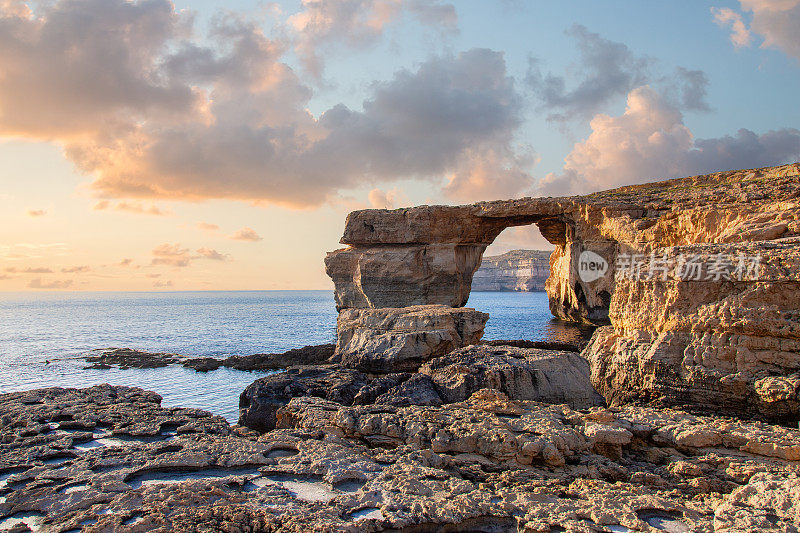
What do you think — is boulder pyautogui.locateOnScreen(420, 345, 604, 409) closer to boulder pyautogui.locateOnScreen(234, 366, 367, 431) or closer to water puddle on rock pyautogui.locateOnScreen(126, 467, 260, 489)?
boulder pyautogui.locateOnScreen(234, 366, 367, 431)

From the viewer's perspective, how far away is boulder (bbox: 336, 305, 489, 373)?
15.8 m

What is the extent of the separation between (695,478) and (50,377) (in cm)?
2837

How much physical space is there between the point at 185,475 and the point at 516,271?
152490 millimetres

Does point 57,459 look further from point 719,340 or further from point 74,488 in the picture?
point 719,340

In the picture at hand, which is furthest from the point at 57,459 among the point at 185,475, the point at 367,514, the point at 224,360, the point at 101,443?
the point at 224,360

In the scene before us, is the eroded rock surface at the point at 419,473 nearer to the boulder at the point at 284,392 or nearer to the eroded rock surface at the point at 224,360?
the boulder at the point at 284,392

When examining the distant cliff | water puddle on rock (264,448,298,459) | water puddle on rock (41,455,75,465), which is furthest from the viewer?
the distant cliff

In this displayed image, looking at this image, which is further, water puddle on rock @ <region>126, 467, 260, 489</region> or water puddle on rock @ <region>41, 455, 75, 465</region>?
water puddle on rock @ <region>41, 455, 75, 465</region>

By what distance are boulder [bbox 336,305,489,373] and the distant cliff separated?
121493 millimetres

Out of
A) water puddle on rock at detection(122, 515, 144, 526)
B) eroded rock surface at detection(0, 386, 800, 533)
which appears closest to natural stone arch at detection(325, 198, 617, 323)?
eroded rock surface at detection(0, 386, 800, 533)

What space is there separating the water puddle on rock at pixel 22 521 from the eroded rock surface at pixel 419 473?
33 millimetres

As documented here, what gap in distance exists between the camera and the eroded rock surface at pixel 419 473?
215 inches

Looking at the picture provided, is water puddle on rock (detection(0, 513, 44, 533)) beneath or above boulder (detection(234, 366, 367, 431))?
above

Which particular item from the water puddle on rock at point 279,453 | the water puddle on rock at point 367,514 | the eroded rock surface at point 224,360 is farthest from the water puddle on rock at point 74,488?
the eroded rock surface at point 224,360
